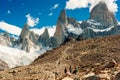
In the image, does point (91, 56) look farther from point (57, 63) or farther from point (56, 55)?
point (56, 55)

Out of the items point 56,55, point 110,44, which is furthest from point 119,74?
point 56,55

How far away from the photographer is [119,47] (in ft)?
212

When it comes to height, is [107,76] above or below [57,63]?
below

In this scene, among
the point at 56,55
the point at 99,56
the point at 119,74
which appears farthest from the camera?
the point at 56,55

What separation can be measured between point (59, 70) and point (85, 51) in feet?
40.6

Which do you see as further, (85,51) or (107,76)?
(85,51)

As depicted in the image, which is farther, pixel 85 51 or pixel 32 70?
pixel 85 51

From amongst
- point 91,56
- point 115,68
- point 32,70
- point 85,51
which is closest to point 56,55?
point 85,51

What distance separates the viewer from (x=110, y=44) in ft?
224

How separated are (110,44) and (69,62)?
949 centimetres

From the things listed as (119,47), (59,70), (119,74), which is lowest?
(119,74)

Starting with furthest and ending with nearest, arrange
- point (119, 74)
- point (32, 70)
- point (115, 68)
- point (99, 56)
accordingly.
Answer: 1. point (99, 56)
2. point (32, 70)
3. point (115, 68)
4. point (119, 74)

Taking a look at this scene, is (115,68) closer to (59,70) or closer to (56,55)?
(59,70)

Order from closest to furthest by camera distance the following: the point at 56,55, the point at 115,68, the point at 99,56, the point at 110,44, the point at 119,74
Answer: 1. the point at 119,74
2. the point at 115,68
3. the point at 99,56
4. the point at 110,44
5. the point at 56,55
